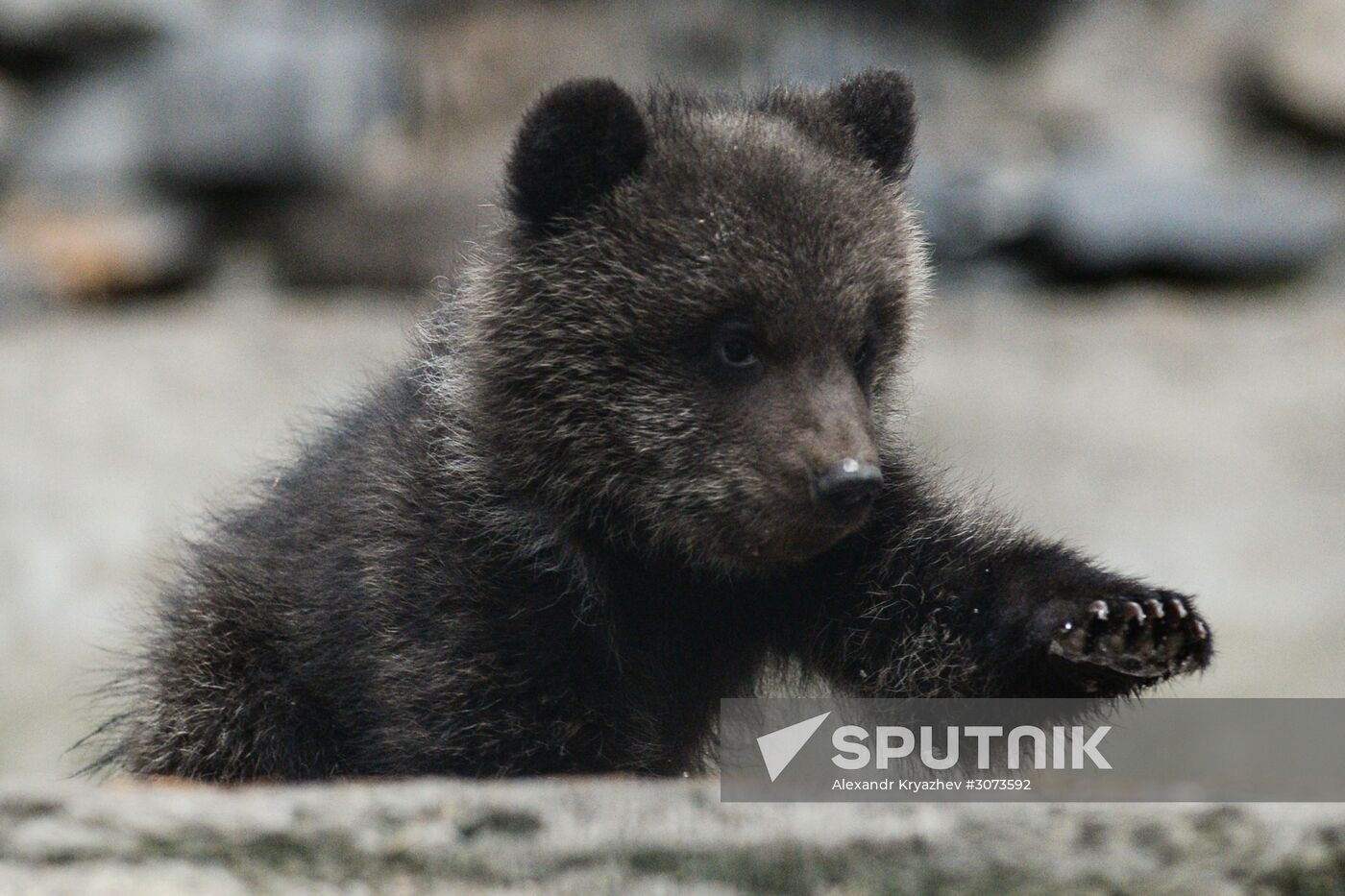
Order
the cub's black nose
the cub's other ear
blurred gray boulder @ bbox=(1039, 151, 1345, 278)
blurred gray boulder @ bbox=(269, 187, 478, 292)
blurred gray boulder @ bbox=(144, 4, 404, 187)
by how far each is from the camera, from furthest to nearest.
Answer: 1. blurred gray boulder @ bbox=(144, 4, 404, 187)
2. blurred gray boulder @ bbox=(1039, 151, 1345, 278)
3. blurred gray boulder @ bbox=(269, 187, 478, 292)
4. the cub's other ear
5. the cub's black nose

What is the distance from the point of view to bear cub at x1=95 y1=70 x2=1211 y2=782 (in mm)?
4758

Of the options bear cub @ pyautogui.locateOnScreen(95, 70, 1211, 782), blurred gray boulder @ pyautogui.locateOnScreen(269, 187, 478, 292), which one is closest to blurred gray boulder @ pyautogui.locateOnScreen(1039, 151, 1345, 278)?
blurred gray boulder @ pyautogui.locateOnScreen(269, 187, 478, 292)

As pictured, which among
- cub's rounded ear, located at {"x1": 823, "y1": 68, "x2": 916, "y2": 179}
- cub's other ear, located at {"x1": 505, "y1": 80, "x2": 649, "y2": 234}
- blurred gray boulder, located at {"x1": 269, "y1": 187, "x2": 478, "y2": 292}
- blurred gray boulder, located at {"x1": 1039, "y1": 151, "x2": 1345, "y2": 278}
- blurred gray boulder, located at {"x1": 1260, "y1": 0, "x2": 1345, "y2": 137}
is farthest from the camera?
blurred gray boulder, located at {"x1": 1260, "y1": 0, "x2": 1345, "y2": 137}

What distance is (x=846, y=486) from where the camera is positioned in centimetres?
450

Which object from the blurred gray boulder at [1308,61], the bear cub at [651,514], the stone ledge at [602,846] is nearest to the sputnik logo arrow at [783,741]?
the bear cub at [651,514]

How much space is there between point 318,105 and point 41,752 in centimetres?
670

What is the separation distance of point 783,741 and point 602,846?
2.19 m

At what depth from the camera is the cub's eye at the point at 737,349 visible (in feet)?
15.7

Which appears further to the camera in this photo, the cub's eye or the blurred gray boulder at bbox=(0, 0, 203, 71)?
the blurred gray boulder at bbox=(0, 0, 203, 71)

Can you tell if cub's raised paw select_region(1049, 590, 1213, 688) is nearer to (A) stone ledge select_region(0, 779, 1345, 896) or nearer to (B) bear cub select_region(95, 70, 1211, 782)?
(B) bear cub select_region(95, 70, 1211, 782)

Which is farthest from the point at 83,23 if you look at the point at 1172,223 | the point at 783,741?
the point at 783,741

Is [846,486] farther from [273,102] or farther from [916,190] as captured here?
[273,102]

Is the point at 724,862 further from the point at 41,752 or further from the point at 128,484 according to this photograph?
the point at 128,484

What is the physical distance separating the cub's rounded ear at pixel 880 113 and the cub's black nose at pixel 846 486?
134 cm
